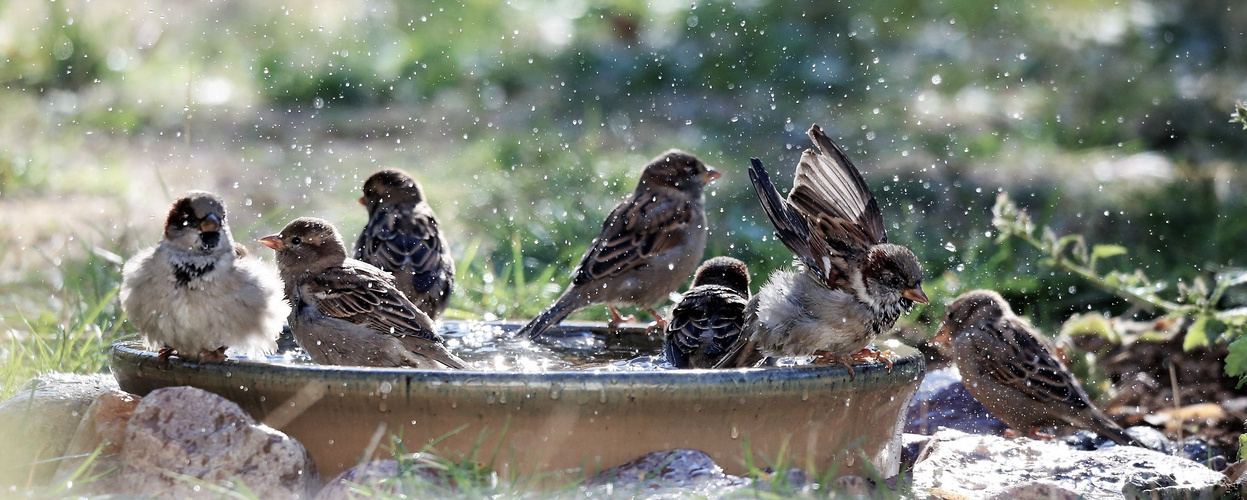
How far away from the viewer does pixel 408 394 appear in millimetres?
3086

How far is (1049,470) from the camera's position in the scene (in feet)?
13.9

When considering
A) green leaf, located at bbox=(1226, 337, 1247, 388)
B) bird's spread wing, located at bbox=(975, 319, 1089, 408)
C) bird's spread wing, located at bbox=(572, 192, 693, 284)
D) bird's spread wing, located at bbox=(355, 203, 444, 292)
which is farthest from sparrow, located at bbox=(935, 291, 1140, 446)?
bird's spread wing, located at bbox=(355, 203, 444, 292)

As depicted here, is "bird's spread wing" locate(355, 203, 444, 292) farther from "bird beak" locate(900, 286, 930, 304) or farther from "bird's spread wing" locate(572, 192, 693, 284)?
"bird beak" locate(900, 286, 930, 304)

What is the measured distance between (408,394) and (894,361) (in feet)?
4.42

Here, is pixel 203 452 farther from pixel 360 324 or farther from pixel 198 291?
pixel 360 324

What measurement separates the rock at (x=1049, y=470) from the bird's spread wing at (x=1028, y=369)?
0.25m

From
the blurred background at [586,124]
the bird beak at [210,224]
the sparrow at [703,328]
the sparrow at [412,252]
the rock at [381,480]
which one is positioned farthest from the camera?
the blurred background at [586,124]

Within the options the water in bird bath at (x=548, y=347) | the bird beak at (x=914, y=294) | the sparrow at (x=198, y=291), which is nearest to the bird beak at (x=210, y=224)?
the sparrow at (x=198, y=291)

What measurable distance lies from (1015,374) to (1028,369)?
0.05 meters

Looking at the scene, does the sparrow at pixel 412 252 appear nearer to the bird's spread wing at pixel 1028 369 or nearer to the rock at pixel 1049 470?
the rock at pixel 1049 470

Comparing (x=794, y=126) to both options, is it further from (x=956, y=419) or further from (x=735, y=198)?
(x=956, y=419)

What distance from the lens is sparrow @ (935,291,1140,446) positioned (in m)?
4.80

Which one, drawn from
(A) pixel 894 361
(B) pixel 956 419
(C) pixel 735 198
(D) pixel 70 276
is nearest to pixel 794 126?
(C) pixel 735 198

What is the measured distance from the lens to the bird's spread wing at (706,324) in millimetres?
4133
